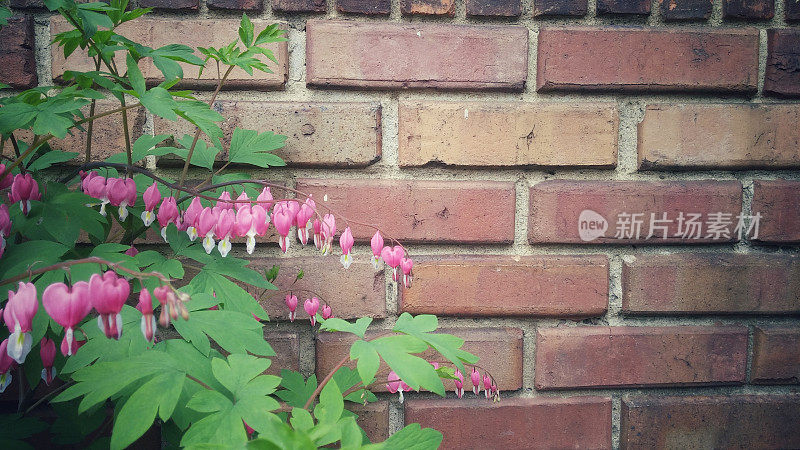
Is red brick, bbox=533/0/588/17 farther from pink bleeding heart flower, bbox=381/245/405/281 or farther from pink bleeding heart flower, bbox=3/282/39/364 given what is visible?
pink bleeding heart flower, bbox=3/282/39/364

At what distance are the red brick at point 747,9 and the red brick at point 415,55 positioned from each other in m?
0.37

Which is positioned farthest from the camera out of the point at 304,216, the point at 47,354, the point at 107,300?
the point at 304,216

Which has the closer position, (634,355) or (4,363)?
(4,363)

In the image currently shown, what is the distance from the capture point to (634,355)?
91 centimetres

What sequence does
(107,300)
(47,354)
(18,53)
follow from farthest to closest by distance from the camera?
(18,53), (47,354), (107,300)

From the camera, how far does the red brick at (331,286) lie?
2.87ft

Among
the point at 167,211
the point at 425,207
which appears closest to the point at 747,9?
the point at 425,207

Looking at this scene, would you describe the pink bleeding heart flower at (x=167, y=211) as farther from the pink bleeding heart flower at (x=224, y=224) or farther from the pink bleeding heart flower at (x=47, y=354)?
the pink bleeding heart flower at (x=47, y=354)

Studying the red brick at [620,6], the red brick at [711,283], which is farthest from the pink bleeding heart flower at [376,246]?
the red brick at [620,6]

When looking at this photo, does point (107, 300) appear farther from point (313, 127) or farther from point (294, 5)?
point (294, 5)

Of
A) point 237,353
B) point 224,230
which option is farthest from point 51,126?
point 237,353

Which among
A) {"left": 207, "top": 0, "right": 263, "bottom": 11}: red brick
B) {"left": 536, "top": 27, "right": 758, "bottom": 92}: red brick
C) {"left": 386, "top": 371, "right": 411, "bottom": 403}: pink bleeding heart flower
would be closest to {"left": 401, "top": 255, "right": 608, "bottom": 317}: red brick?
{"left": 386, "top": 371, "right": 411, "bottom": 403}: pink bleeding heart flower

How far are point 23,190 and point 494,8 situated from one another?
0.78m

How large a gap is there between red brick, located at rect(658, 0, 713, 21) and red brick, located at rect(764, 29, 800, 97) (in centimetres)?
13
